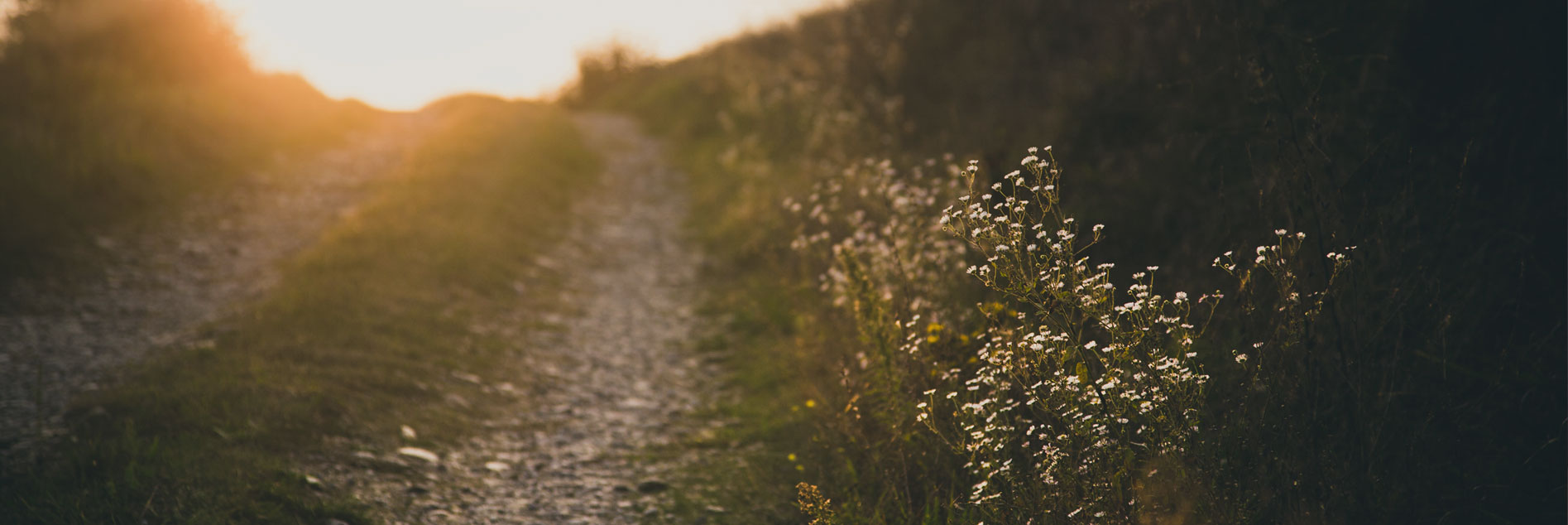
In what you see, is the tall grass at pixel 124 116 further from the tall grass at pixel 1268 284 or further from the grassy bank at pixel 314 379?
the tall grass at pixel 1268 284

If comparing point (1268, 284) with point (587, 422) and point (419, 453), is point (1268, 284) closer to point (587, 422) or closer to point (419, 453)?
point (587, 422)

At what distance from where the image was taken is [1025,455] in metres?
4.02

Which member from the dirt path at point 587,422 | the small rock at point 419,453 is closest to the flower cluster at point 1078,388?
the dirt path at point 587,422

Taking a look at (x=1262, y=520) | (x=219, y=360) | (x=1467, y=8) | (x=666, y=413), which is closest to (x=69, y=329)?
(x=219, y=360)

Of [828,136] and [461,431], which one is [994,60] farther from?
[461,431]

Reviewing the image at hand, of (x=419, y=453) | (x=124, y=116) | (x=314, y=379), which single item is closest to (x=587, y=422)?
(x=419, y=453)

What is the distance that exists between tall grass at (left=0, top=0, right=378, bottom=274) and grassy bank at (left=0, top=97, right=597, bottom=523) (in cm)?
243

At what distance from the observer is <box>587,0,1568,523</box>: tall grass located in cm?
332

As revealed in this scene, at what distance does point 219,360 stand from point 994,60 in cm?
1031

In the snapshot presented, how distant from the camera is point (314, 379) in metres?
6.01

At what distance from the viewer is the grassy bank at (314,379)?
4.38 m

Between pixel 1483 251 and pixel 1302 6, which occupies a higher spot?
pixel 1302 6

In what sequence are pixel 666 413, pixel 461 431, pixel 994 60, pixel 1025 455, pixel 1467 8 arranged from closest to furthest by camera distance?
1. pixel 1025 455
2. pixel 1467 8
3. pixel 461 431
4. pixel 666 413
5. pixel 994 60

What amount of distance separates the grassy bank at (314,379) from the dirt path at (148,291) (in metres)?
0.37
